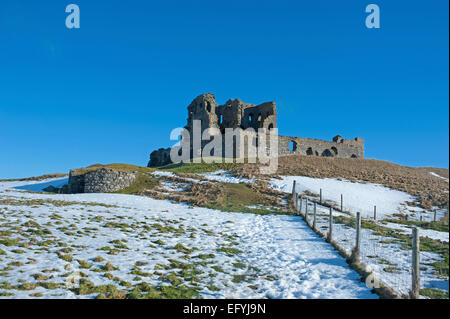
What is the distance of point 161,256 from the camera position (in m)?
11.4

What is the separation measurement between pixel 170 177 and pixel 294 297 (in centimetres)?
Result: 2922

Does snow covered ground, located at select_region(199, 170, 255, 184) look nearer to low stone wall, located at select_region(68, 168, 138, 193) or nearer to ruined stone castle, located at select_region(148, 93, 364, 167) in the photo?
low stone wall, located at select_region(68, 168, 138, 193)

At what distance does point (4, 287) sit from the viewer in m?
7.34

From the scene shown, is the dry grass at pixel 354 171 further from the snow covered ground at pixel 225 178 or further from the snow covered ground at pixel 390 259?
the snow covered ground at pixel 390 259

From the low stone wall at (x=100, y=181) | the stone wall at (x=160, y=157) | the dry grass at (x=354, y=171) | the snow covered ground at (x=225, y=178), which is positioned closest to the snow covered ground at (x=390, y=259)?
the dry grass at (x=354, y=171)

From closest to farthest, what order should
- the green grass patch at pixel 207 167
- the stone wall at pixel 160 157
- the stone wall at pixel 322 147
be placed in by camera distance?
the green grass patch at pixel 207 167, the stone wall at pixel 322 147, the stone wall at pixel 160 157

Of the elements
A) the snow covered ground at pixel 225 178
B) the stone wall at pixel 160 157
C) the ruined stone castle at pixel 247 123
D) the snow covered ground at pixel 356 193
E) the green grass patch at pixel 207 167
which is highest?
the ruined stone castle at pixel 247 123

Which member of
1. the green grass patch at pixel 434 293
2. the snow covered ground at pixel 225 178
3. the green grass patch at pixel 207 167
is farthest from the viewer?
the green grass patch at pixel 207 167

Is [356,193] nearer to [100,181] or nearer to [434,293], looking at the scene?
[434,293]

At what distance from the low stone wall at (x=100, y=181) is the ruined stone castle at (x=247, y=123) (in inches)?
1048

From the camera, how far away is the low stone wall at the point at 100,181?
3123cm

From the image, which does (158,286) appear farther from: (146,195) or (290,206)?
(146,195)

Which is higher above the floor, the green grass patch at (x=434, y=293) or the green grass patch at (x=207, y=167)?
the green grass patch at (x=207, y=167)

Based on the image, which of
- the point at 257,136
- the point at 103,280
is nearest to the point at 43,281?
the point at 103,280
